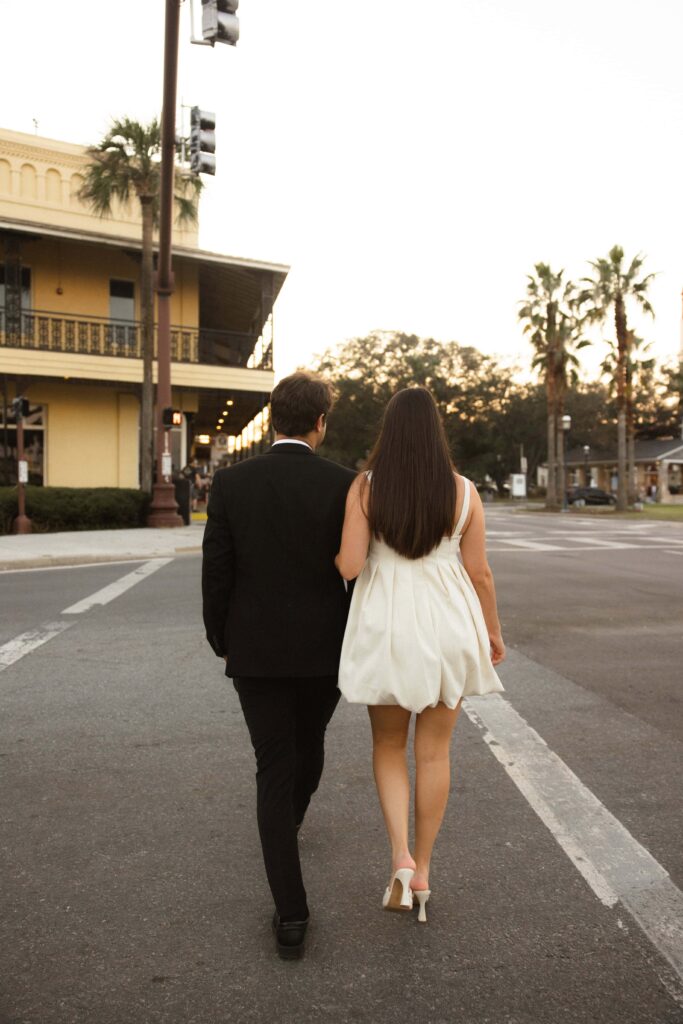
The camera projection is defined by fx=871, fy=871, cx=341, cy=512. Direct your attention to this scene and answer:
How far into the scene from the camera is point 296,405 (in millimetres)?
2953

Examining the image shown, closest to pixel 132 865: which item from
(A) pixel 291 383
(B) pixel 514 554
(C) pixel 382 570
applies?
(C) pixel 382 570

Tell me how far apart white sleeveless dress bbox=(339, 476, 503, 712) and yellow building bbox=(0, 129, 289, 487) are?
2173 cm

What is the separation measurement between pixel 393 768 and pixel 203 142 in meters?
12.2

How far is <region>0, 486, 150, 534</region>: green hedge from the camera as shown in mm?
19797

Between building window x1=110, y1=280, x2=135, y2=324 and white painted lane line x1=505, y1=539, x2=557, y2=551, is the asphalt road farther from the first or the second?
building window x1=110, y1=280, x2=135, y2=324

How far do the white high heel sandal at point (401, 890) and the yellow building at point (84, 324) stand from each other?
2180 centimetres

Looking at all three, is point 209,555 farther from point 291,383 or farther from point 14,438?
point 14,438

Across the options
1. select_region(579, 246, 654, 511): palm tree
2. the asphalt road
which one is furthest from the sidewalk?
select_region(579, 246, 654, 511): palm tree

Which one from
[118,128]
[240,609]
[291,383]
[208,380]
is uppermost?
[118,128]

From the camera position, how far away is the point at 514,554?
1692cm

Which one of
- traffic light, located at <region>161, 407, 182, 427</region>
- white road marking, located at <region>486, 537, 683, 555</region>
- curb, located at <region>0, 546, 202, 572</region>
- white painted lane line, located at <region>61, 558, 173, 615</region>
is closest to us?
white painted lane line, located at <region>61, 558, 173, 615</region>

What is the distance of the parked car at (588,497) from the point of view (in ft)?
195

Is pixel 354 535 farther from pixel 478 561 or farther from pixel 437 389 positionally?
pixel 437 389

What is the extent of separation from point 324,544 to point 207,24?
9572 mm
